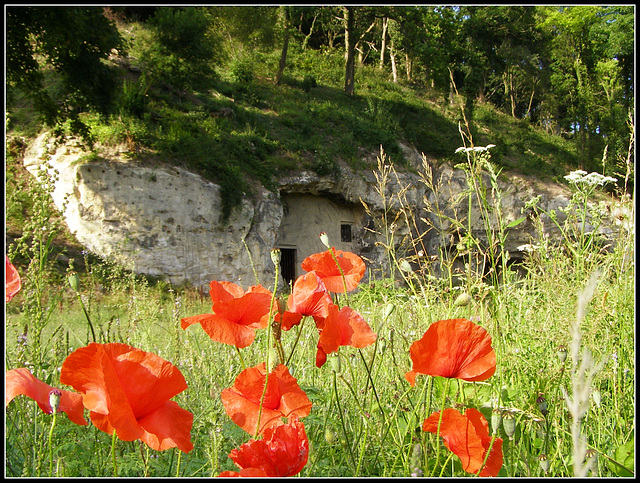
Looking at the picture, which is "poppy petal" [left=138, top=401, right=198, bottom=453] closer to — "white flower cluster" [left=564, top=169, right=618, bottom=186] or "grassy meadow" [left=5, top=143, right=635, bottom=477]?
"grassy meadow" [left=5, top=143, right=635, bottom=477]

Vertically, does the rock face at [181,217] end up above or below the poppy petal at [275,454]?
below

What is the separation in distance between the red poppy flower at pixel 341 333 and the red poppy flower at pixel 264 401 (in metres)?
0.09

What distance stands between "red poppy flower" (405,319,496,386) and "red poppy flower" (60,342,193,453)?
1.26ft

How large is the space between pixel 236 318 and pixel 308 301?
0.51 ft

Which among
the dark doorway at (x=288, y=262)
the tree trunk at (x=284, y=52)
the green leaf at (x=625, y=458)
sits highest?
the tree trunk at (x=284, y=52)

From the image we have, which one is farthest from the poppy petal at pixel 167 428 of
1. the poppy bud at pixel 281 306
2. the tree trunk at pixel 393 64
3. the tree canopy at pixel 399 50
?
the tree trunk at pixel 393 64

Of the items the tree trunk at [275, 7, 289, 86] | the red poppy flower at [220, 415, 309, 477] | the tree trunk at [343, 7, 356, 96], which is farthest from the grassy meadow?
the tree trunk at [343, 7, 356, 96]

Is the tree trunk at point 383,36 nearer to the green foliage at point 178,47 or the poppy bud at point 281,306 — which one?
the green foliage at point 178,47

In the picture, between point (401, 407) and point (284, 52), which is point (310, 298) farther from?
point (284, 52)

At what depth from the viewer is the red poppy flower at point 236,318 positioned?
2.86 feet

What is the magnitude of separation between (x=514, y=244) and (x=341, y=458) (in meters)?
17.8

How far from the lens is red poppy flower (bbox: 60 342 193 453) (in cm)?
63

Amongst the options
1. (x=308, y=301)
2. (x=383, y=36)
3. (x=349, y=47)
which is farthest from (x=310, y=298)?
(x=383, y=36)

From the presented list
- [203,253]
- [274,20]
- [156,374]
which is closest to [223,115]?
[203,253]
